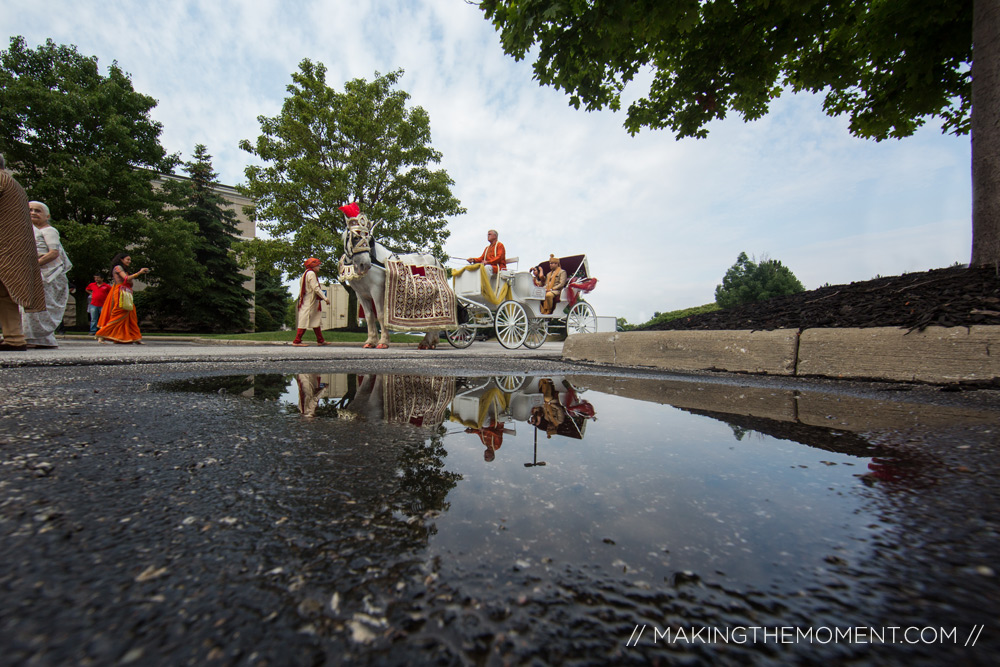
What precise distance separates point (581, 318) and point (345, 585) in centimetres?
1123

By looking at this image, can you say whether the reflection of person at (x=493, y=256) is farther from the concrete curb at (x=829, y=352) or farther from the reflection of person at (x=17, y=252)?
the reflection of person at (x=17, y=252)

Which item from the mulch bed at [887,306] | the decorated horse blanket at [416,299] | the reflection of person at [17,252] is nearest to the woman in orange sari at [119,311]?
the reflection of person at [17,252]

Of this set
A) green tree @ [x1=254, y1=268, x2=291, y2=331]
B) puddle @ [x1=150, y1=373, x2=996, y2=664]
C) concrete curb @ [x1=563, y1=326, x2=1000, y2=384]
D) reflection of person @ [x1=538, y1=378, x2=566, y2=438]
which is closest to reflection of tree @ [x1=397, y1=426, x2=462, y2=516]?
puddle @ [x1=150, y1=373, x2=996, y2=664]

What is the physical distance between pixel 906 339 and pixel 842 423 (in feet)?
6.67

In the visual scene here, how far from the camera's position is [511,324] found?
995 centimetres

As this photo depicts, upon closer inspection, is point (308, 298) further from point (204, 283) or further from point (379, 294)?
point (204, 283)

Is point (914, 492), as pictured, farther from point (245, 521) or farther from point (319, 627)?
point (245, 521)

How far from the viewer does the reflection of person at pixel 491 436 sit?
1440mm

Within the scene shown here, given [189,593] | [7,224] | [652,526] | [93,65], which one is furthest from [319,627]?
[93,65]

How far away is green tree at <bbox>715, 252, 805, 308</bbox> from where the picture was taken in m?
18.9

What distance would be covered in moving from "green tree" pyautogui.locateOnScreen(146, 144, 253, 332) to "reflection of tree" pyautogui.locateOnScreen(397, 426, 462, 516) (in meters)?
24.6

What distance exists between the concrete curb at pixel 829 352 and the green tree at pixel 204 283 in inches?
910

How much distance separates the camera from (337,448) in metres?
1.45

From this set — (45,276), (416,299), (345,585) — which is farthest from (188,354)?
(345,585)
